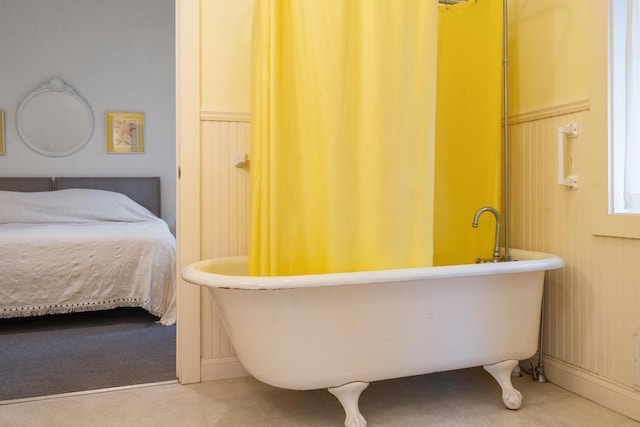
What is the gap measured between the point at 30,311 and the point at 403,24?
8.60 feet

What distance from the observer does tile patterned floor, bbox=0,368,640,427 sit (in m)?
1.57

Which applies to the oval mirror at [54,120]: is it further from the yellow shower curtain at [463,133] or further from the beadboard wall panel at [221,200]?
the yellow shower curtain at [463,133]

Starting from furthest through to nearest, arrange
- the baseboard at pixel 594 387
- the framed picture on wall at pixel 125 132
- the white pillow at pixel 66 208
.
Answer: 1. the framed picture on wall at pixel 125 132
2. the white pillow at pixel 66 208
3. the baseboard at pixel 594 387

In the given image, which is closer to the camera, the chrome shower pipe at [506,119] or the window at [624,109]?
the window at [624,109]

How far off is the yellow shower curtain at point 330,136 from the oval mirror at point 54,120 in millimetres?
3320

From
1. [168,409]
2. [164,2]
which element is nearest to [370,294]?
[168,409]

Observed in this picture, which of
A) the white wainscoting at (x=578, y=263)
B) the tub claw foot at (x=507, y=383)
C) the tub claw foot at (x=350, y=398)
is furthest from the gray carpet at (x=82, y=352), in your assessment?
the white wainscoting at (x=578, y=263)

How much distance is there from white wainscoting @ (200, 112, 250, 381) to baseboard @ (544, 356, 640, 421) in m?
1.33

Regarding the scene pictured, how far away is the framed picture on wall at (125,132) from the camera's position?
433 centimetres

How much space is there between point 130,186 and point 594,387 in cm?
398

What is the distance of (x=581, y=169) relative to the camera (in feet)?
5.87

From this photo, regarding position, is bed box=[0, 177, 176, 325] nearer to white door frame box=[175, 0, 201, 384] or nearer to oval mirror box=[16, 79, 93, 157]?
white door frame box=[175, 0, 201, 384]

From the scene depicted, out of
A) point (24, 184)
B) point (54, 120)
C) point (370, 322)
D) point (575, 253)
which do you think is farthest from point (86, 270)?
point (575, 253)

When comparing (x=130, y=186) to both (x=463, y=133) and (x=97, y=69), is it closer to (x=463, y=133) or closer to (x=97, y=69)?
(x=97, y=69)
